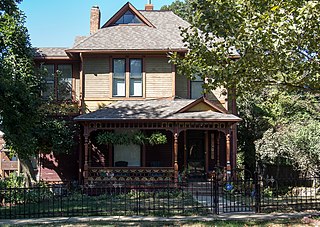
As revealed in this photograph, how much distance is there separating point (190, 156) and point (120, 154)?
3491 millimetres

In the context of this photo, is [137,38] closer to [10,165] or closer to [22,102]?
[22,102]

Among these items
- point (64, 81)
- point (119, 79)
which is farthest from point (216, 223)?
point (64, 81)

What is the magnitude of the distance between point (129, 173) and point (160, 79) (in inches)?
200

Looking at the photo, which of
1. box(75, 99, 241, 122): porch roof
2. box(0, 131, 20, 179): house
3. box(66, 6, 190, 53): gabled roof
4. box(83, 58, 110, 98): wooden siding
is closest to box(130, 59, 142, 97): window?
box(75, 99, 241, 122): porch roof

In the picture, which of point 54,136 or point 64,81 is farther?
point 64,81

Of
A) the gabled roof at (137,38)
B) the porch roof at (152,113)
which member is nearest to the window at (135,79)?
the porch roof at (152,113)

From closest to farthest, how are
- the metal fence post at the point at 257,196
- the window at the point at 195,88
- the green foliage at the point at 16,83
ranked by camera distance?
the metal fence post at the point at 257,196 → the green foliage at the point at 16,83 → the window at the point at 195,88

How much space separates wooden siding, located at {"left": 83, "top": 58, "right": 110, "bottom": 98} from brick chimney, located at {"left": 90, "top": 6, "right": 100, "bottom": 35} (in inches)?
143

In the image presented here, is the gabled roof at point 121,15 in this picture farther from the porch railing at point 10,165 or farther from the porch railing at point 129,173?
the porch railing at point 10,165

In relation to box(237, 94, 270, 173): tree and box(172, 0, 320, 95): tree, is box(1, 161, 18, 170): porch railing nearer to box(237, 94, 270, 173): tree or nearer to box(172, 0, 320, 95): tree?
box(237, 94, 270, 173): tree

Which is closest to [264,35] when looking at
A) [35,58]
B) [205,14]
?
[205,14]

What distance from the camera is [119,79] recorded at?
2098 centimetres

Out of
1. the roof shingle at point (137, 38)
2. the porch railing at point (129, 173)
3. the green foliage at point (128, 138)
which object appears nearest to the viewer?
the porch railing at point (129, 173)

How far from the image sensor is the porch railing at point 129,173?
18.4m
